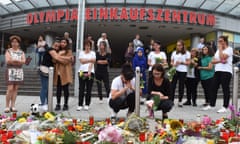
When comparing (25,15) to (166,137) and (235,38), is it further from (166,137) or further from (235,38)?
(166,137)

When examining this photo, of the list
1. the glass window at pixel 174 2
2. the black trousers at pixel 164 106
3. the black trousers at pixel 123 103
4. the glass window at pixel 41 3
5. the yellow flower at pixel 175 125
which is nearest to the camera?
the yellow flower at pixel 175 125

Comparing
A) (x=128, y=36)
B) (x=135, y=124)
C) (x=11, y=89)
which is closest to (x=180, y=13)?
(x=128, y=36)

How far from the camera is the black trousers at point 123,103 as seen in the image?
524 cm

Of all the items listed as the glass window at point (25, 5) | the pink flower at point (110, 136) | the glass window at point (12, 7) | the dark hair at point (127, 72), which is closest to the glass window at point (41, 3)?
the glass window at point (25, 5)

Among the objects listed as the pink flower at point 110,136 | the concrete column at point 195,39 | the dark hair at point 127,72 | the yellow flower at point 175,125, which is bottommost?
the yellow flower at point 175,125

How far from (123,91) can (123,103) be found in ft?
0.85

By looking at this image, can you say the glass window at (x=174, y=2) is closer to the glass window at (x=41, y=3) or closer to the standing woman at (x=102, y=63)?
the glass window at (x=41, y=3)

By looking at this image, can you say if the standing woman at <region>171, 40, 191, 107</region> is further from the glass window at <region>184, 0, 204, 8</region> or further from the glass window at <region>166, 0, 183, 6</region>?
the glass window at <region>184, 0, 204, 8</region>

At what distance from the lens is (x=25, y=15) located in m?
23.0

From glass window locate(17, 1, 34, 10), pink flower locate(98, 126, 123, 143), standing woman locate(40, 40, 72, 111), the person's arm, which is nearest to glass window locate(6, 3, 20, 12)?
glass window locate(17, 1, 34, 10)

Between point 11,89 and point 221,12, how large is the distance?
1923 cm

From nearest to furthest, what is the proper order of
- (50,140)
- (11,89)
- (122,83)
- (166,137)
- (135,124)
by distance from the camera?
(50,140)
(166,137)
(135,124)
(122,83)
(11,89)

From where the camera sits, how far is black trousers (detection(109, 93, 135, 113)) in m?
5.24

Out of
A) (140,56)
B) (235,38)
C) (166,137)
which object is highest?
(235,38)
